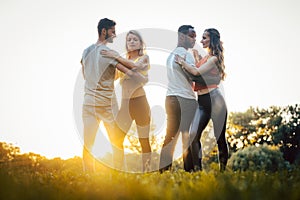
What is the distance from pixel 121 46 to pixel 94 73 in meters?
0.92

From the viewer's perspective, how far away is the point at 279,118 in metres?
61.1

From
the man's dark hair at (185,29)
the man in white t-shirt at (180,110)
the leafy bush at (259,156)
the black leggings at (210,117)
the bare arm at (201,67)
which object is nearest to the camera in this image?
the black leggings at (210,117)

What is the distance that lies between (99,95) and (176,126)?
4.92 ft

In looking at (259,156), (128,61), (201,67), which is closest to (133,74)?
(128,61)

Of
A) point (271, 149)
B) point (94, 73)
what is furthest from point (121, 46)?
point (271, 149)

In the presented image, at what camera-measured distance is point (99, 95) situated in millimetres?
5816

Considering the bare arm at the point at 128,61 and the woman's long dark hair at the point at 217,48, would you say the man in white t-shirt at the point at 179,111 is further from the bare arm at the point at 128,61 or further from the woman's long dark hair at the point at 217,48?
the bare arm at the point at 128,61

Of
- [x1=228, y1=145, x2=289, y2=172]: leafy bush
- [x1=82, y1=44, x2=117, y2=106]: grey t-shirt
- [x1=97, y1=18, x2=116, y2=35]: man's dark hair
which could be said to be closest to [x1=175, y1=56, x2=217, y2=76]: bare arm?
[x1=82, y1=44, x2=117, y2=106]: grey t-shirt

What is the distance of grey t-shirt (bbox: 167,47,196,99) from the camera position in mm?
6409

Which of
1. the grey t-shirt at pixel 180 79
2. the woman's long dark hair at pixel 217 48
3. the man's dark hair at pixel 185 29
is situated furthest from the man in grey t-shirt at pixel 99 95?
the woman's long dark hair at pixel 217 48

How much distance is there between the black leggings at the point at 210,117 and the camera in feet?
19.5

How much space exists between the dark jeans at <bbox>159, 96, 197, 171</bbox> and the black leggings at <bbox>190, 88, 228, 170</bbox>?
250mm

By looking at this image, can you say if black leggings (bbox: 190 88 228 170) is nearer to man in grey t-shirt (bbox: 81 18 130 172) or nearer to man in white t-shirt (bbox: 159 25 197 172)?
man in white t-shirt (bbox: 159 25 197 172)

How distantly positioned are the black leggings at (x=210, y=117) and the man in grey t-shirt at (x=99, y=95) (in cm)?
123
